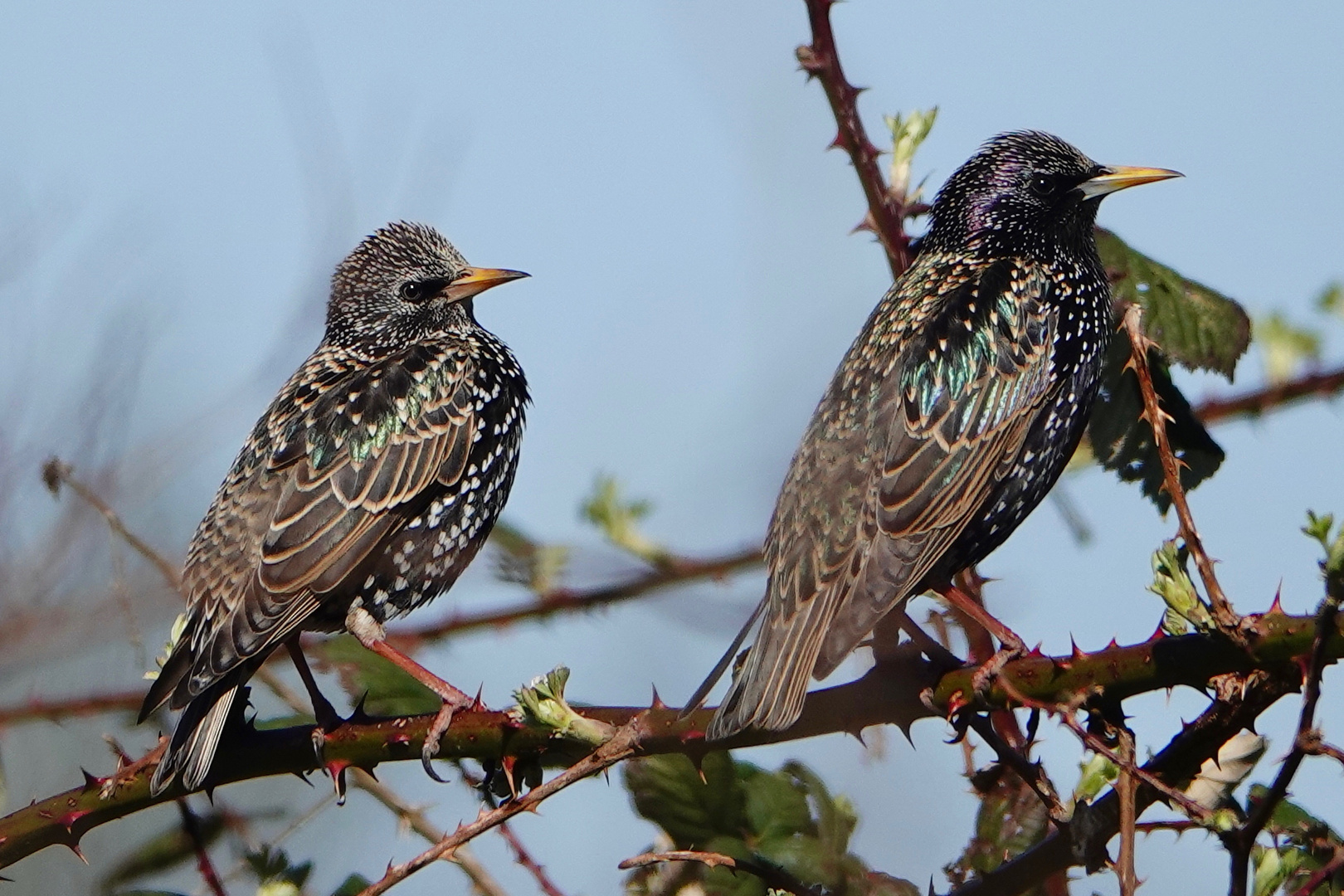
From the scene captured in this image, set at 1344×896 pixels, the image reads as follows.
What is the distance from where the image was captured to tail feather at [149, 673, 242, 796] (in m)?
3.49

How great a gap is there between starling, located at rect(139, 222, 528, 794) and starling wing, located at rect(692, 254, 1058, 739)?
36.6 inches

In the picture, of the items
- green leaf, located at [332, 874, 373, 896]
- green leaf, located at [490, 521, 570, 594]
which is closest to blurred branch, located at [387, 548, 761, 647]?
green leaf, located at [490, 521, 570, 594]

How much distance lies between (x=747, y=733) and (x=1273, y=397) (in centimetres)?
175

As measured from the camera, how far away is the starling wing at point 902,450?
399cm

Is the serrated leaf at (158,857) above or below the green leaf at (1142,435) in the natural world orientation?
below

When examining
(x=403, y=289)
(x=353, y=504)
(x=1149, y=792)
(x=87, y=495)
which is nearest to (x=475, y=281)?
(x=403, y=289)

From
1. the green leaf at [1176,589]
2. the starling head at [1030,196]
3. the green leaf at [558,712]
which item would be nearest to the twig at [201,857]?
the green leaf at [558,712]

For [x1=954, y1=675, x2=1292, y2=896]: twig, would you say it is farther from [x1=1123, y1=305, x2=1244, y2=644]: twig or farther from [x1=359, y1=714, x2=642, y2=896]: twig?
[x1=359, y1=714, x2=642, y2=896]: twig

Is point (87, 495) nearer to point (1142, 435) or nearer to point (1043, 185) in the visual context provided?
point (1142, 435)

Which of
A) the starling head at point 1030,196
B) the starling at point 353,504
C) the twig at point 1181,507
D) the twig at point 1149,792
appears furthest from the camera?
the starling head at point 1030,196

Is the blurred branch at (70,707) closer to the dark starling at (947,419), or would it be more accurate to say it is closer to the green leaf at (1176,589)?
the dark starling at (947,419)

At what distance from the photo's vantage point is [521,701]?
3156mm

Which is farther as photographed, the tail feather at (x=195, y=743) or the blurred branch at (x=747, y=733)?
the tail feather at (x=195, y=743)

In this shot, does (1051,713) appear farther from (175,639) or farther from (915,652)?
(175,639)
